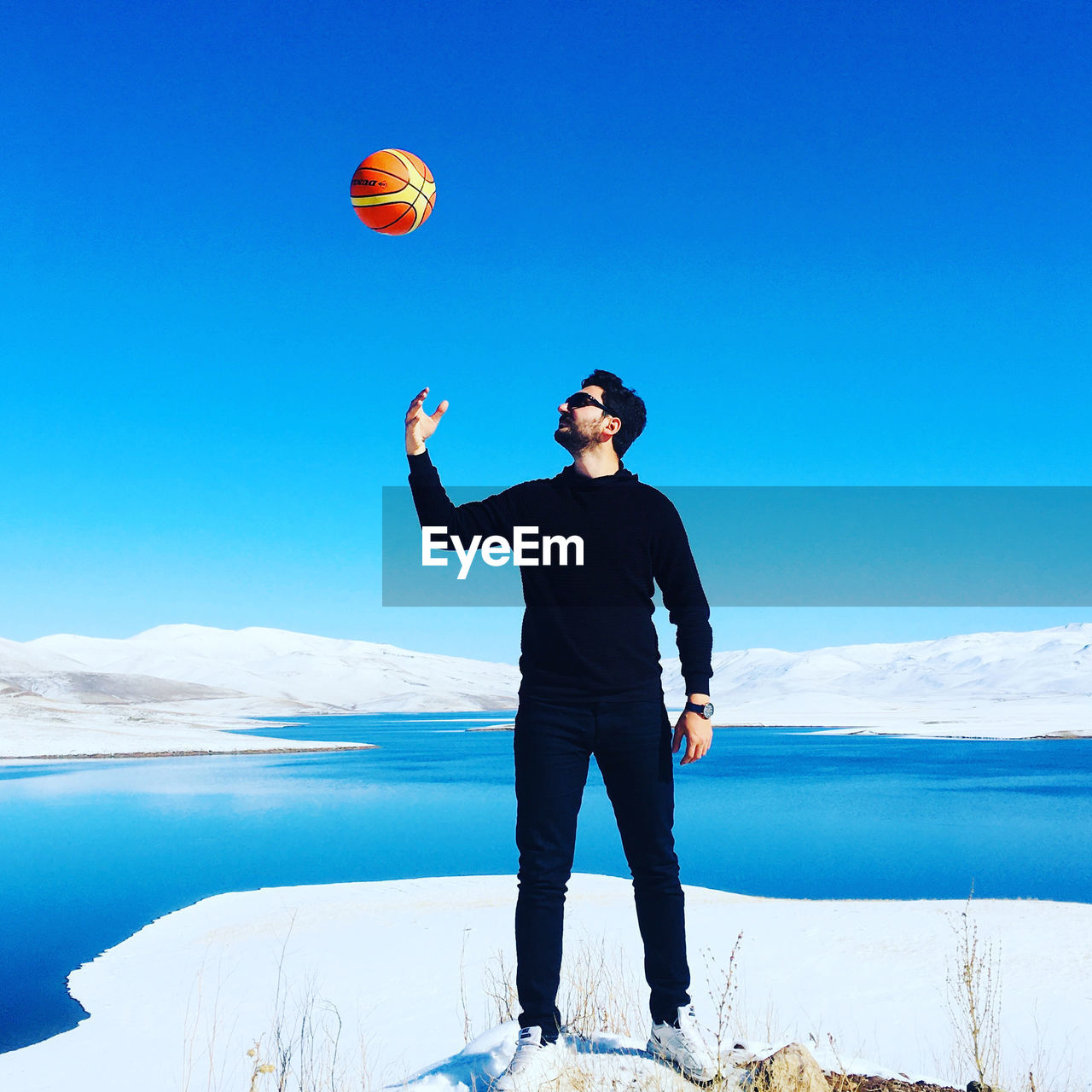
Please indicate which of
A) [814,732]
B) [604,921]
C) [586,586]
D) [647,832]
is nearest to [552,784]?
[647,832]

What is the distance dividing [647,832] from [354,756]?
125ft

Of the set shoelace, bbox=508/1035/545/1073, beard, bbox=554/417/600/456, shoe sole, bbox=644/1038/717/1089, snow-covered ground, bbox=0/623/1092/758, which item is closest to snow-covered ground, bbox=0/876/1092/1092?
shoe sole, bbox=644/1038/717/1089

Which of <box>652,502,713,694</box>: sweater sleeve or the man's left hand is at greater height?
<box>652,502,713,694</box>: sweater sleeve

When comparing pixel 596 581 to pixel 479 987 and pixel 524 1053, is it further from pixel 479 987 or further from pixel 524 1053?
pixel 479 987

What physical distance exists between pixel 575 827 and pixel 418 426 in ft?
4.44

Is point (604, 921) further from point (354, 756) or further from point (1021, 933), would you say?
point (354, 756)

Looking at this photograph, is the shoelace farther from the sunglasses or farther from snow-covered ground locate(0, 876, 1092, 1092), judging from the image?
the sunglasses

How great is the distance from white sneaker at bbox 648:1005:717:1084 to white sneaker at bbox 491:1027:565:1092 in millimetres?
320

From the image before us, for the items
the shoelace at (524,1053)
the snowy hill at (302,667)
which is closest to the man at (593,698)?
the shoelace at (524,1053)

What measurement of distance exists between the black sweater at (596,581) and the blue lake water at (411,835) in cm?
609

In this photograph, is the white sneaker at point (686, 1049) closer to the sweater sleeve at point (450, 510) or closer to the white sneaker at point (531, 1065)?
the white sneaker at point (531, 1065)

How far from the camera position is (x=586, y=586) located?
2.85 metres

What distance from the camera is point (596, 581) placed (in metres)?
Answer: 2.85

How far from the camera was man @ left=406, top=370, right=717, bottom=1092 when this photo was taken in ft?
8.89
